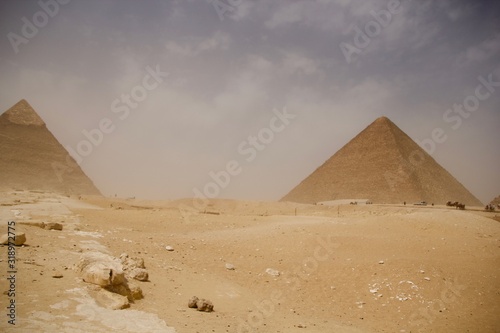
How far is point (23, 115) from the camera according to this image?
162ft

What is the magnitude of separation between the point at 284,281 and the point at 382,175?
3998 cm

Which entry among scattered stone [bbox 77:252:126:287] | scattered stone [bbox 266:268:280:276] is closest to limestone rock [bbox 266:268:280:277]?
scattered stone [bbox 266:268:280:276]

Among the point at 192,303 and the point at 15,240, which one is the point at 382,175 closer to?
the point at 192,303

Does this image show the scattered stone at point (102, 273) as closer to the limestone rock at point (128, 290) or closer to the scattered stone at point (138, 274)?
the limestone rock at point (128, 290)

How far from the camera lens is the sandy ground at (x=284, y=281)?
14.2ft

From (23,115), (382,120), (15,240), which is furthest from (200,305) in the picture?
(23,115)

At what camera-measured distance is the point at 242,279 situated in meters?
7.92

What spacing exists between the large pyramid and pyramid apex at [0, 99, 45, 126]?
1783 inches

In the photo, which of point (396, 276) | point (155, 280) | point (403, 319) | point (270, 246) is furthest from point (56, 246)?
point (396, 276)

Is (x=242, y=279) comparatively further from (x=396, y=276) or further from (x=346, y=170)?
(x=346, y=170)

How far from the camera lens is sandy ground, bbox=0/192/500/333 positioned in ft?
14.2

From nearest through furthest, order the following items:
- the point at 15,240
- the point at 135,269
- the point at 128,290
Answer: the point at 128,290
the point at 135,269
the point at 15,240

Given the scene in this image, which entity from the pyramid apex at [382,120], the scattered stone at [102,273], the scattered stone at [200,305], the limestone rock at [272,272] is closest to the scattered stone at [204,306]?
the scattered stone at [200,305]

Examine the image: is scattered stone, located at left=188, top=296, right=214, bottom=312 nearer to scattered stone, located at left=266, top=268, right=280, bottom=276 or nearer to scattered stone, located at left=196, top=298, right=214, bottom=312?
scattered stone, located at left=196, top=298, right=214, bottom=312
